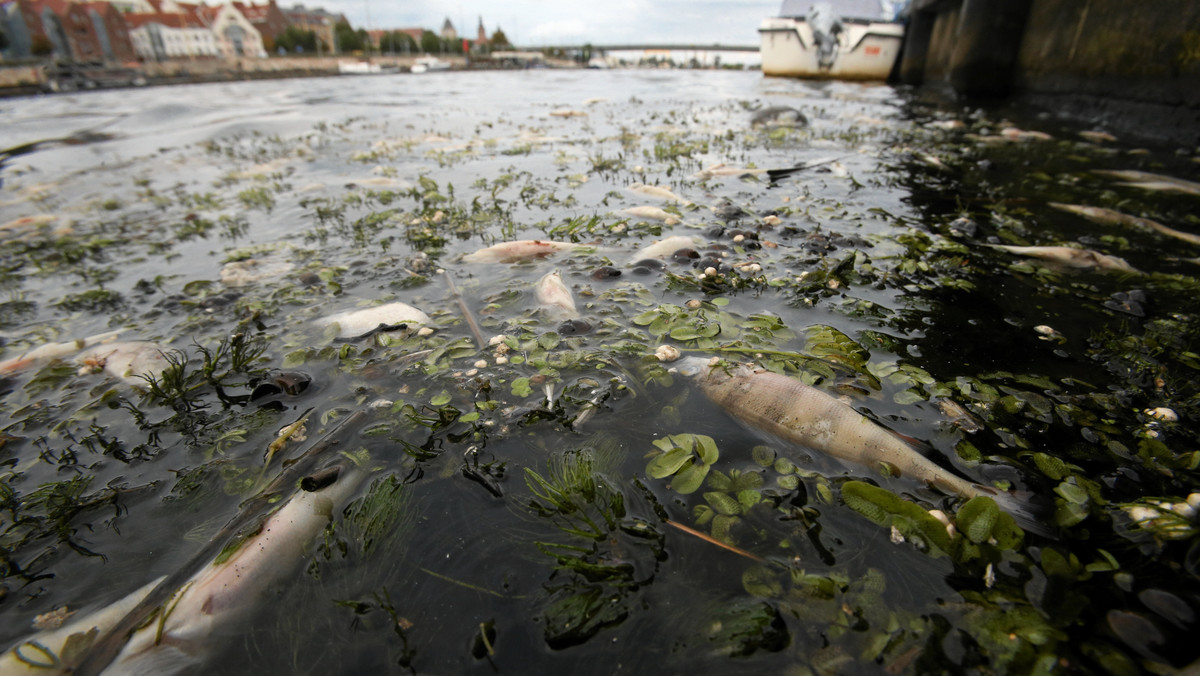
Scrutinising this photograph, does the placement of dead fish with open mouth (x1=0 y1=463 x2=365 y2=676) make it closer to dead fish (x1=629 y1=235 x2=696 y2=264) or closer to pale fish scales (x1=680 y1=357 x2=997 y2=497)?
pale fish scales (x1=680 y1=357 x2=997 y2=497)

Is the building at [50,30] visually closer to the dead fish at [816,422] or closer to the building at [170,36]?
the building at [170,36]

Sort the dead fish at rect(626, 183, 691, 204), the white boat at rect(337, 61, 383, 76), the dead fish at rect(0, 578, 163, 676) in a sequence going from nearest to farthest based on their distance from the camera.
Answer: the dead fish at rect(0, 578, 163, 676), the dead fish at rect(626, 183, 691, 204), the white boat at rect(337, 61, 383, 76)

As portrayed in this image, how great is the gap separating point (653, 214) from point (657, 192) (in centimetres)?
107

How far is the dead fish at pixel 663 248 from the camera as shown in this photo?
4687 mm

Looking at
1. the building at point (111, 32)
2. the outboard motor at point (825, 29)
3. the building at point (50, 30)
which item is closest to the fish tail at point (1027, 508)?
the outboard motor at point (825, 29)

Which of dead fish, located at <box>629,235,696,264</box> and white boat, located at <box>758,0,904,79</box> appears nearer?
dead fish, located at <box>629,235,696,264</box>

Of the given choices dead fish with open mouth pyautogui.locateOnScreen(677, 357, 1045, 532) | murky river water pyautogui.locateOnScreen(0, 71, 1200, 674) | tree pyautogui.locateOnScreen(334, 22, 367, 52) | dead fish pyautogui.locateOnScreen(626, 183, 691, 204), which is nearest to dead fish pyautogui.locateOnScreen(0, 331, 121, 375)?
murky river water pyautogui.locateOnScreen(0, 71, 1200, 674)

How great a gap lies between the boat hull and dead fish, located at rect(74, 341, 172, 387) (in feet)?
110

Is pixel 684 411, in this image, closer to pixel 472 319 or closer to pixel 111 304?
pixel 472 319

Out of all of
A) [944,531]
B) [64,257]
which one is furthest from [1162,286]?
[64,257]

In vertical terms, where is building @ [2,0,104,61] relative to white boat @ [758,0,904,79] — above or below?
above

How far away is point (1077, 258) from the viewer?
4.32 metres

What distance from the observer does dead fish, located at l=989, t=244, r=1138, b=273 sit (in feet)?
13.9

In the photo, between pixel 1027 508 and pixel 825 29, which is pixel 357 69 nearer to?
pixel 825 29
